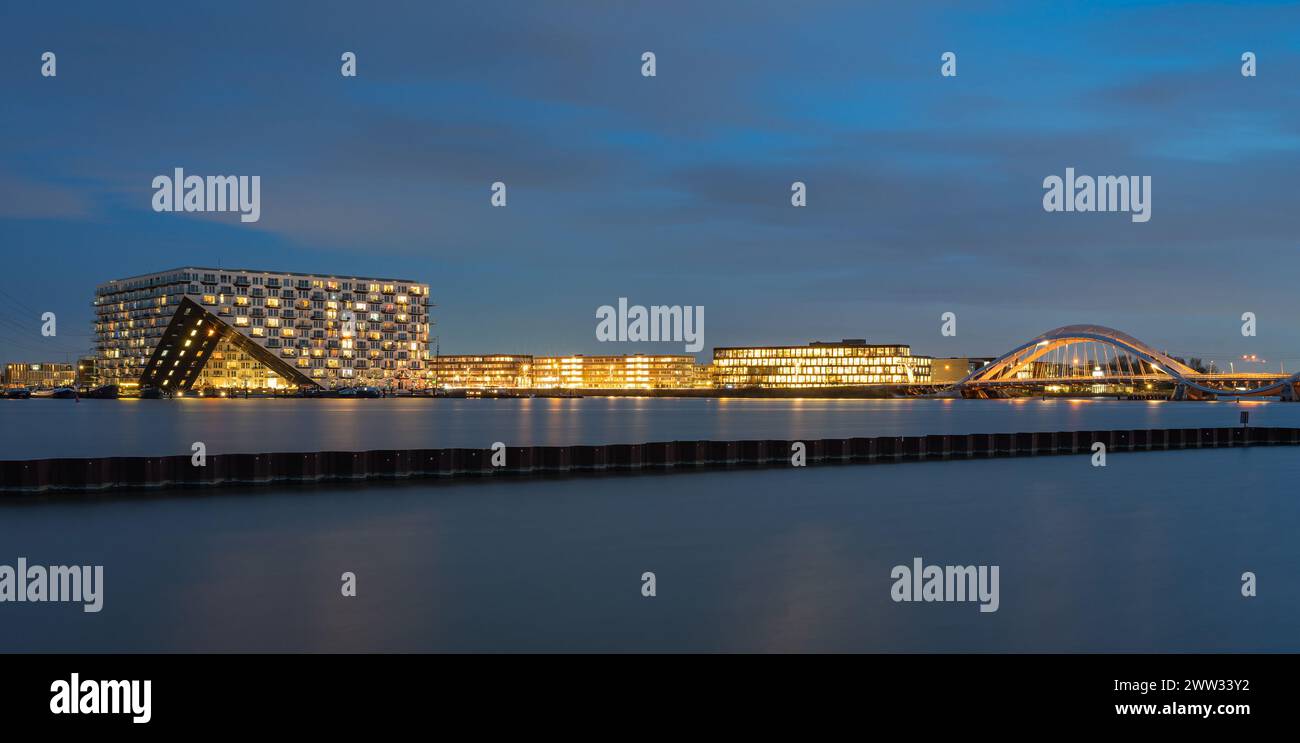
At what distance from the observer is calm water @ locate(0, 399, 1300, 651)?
1239 cm

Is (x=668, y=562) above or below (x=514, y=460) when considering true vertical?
below

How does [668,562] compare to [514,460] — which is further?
[514,460]

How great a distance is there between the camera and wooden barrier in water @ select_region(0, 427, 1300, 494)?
26.9 metres

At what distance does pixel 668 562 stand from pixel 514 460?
16.8 metres

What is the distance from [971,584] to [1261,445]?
152 ft

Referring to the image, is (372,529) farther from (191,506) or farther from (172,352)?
(172,352)

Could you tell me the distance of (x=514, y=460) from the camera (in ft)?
111

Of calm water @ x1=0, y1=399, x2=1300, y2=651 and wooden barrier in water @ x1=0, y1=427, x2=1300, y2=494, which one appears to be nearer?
calm water @ x1=0, y1=399, x2=1300, y2=651

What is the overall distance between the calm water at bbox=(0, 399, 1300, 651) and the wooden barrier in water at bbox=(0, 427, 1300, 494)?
151cm

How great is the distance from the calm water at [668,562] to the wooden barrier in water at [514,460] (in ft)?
4.96

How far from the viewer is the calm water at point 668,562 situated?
40.7 ft

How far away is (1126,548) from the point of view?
19.5m

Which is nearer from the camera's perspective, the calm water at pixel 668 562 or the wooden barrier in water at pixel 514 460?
the calm water at pixel 668 562
